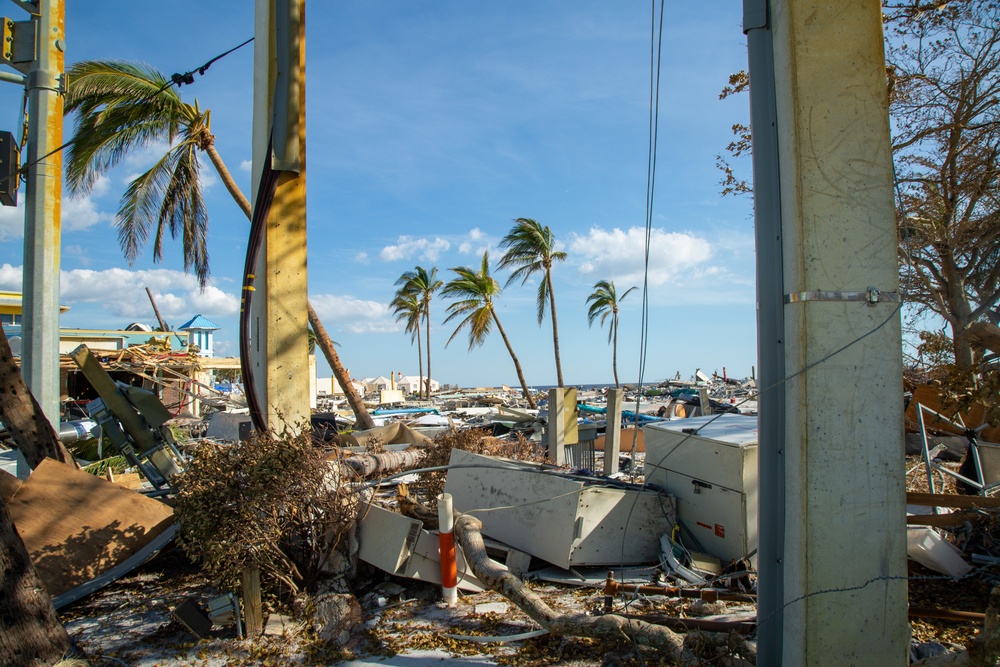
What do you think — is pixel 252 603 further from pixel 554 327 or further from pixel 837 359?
pixel 554 327

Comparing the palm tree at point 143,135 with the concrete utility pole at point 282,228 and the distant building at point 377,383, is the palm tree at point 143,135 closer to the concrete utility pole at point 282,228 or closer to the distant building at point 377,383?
the concrete utility pole at point 282,228

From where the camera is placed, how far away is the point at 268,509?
174 inches

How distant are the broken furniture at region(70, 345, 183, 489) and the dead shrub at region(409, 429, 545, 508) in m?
2.62

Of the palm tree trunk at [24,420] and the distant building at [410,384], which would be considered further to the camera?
the distant building at [410,384]

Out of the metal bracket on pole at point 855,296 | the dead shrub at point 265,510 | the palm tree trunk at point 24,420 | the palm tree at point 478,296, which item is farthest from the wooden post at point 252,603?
the palm tree at point 478,296

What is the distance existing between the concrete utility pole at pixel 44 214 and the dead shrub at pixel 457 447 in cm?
452

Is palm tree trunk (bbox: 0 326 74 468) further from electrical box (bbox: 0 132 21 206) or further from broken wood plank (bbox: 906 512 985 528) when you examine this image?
broken wood plank (bbox: 906 512 985 528)

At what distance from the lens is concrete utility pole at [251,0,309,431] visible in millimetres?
6523

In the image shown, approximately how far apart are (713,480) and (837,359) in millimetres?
2573

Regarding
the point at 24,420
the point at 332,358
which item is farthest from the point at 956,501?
the point at 332,358

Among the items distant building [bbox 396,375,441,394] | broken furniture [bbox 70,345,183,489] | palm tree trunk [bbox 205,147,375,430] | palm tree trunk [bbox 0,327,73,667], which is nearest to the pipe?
palm tree trunk [bbox 0,327,73,667]

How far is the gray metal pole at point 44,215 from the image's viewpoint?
7246mm

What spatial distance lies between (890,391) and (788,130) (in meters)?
1.32

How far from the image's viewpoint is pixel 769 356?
3119 millimetres
